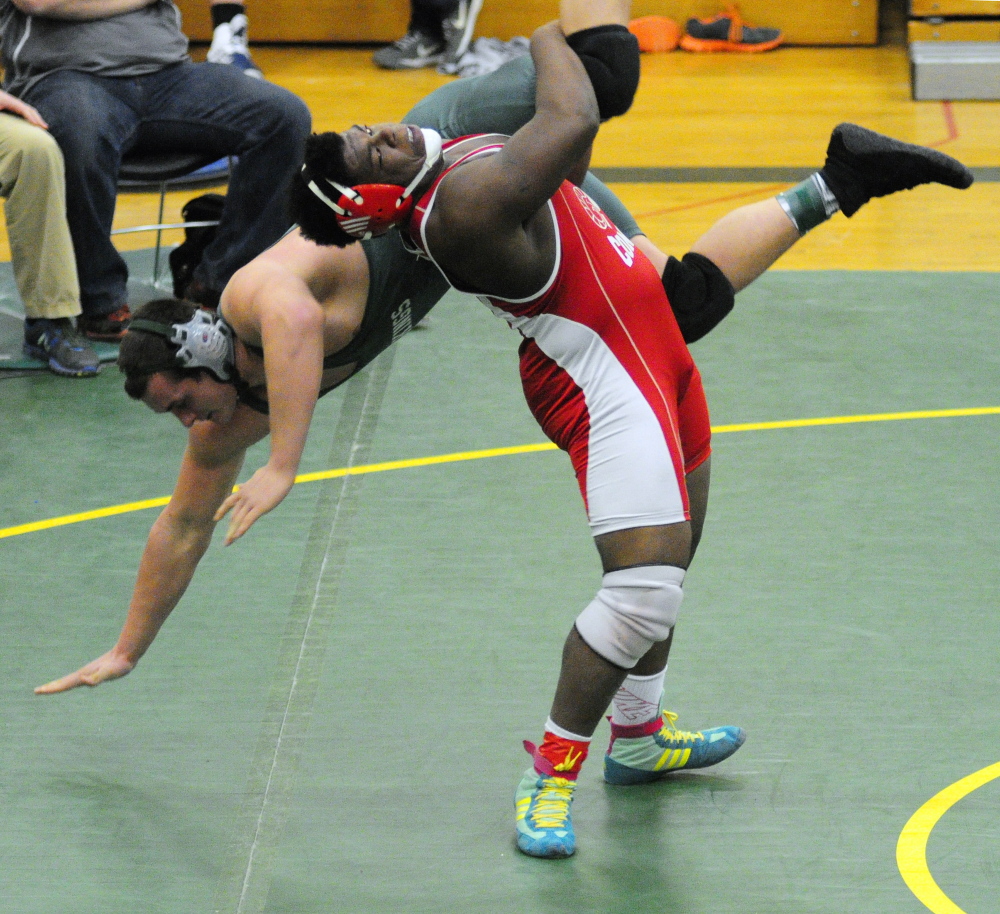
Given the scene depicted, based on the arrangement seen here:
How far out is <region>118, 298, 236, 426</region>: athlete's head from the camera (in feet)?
8.93

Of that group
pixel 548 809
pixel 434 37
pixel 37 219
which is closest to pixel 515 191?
pixel 548 809

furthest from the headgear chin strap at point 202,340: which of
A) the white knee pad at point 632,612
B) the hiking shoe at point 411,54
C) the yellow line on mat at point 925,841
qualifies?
the hiking shoe at point 411,54

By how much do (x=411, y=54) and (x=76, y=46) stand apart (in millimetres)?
4275

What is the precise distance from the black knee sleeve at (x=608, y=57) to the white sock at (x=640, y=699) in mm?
1029

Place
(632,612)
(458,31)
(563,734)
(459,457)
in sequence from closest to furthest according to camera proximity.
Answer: (632,612)
(563,734)
(459,457)
(458,31)

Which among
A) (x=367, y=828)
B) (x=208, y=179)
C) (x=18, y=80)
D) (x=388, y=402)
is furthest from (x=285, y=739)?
(x=208, y=179)

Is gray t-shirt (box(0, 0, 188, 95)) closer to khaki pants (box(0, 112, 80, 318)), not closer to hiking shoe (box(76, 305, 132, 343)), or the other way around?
khaki pants (box(0, 112, 80, 318))

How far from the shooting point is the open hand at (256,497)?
2.51 m

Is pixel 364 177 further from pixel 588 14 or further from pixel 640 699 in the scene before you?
pixel 640 699

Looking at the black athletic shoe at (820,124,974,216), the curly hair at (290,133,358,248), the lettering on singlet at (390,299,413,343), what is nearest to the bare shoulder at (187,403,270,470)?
the lettering on singlet at (390,299,413,343)

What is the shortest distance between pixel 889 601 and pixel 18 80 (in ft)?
11.0

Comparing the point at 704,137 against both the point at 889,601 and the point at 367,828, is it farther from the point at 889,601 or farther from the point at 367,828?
the point at 367,828

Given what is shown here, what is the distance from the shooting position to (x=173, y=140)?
538cm

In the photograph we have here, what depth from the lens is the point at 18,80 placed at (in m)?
5.30
